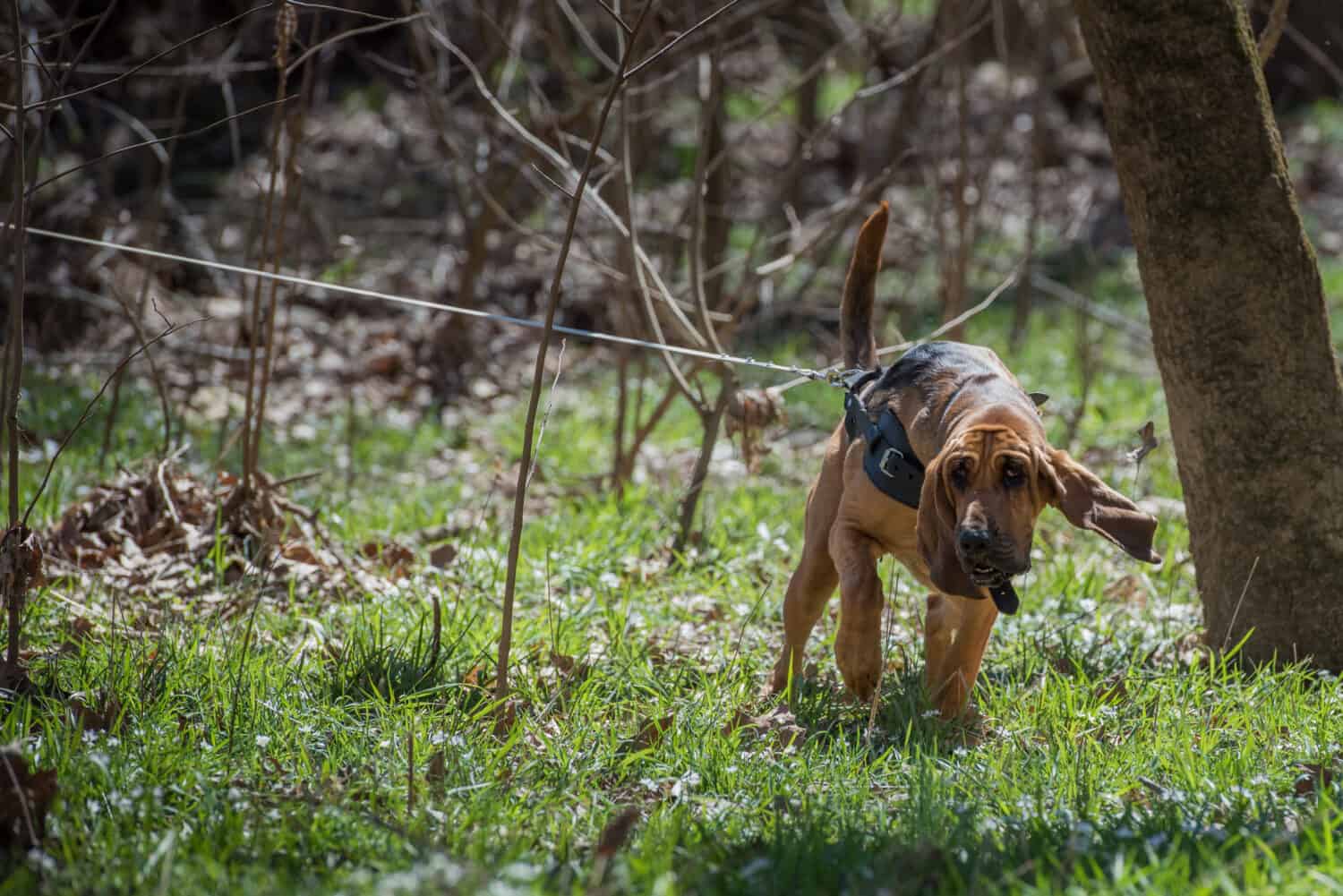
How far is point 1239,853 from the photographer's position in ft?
9.39

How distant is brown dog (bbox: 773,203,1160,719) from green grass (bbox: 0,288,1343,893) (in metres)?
0.19

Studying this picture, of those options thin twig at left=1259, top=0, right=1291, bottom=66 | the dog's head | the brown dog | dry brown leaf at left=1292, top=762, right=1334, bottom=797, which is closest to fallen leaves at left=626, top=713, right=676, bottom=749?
the brown dog

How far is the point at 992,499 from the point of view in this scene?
3.28 m

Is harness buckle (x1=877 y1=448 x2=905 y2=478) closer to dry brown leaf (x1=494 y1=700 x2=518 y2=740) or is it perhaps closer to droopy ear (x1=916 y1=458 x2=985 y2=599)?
droopy ear (x1=916 y1=458 x2=985 y2=599)

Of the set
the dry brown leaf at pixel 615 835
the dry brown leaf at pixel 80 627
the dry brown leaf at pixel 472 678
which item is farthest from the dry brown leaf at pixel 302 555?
the dry brown leaf at pixel 615 835

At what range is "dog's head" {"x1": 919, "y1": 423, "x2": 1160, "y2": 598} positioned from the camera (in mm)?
3256

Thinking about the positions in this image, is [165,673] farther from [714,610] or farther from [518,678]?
[714,610]

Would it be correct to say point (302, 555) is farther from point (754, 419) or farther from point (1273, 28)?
point (1273, 28)

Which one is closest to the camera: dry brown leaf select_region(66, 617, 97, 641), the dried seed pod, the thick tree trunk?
the thick tree trunk

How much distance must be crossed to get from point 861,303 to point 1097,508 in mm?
1430

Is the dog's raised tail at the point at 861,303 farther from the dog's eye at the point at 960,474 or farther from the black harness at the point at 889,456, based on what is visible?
the dog's eye at the point at 960,474

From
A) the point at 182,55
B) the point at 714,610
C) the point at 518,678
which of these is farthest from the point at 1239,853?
the point at 182,55

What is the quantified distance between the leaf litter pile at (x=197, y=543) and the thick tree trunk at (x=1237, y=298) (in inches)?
115

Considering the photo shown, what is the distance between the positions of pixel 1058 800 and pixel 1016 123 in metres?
12.2
